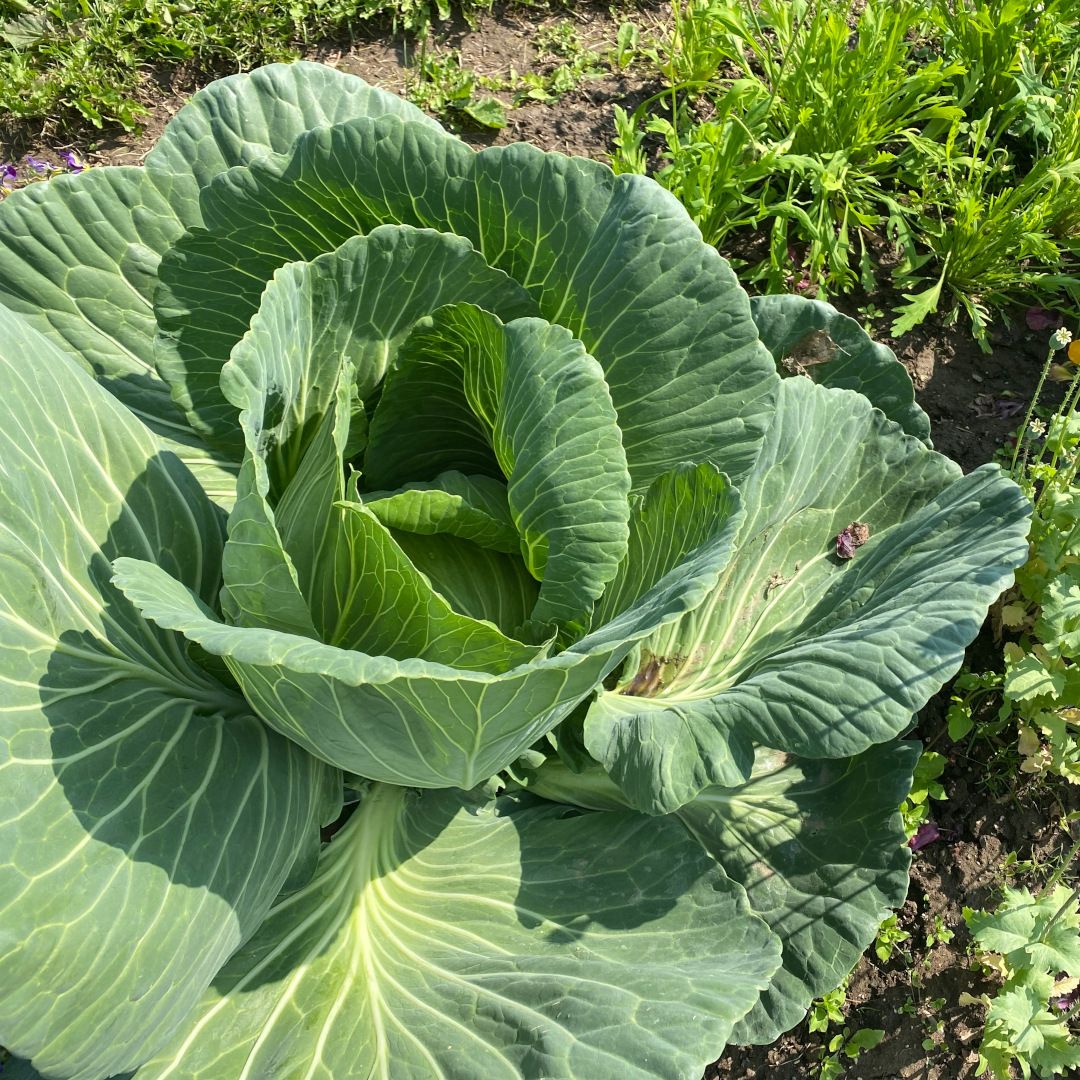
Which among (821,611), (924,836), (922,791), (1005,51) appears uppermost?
(1005,51)

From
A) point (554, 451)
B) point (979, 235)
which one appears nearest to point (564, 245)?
point (554, 451)

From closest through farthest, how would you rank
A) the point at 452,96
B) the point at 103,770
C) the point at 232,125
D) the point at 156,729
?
1. the point at 103,770
2. the point at 156,729
3. the point at 232,125
4. the point at 452,96

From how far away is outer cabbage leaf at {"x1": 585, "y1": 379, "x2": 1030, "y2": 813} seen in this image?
5.55 feet

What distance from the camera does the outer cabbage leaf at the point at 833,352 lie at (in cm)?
258

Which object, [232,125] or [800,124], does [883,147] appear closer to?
[800,124]

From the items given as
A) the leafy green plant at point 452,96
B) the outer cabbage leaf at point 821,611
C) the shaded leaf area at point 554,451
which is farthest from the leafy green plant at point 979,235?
the shaded leaf area at point 554,451

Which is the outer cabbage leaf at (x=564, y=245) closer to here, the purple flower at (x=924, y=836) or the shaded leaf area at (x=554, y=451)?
the shaded leaf area at (x=554, y=451)

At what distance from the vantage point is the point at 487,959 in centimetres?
187

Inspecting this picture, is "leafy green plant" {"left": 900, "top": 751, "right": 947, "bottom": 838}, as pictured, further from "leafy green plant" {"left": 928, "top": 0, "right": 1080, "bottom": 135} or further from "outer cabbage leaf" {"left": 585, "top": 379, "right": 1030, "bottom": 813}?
"leafy green plant" {"left": 928, "top": 0, "right": 1080, "bottom": 135}

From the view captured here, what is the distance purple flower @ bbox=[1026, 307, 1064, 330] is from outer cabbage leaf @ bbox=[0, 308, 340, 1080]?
3.48 m

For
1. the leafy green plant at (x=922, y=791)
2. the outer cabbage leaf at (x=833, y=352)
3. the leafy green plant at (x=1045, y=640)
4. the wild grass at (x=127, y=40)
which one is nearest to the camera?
the outer cabbage leaf at (x=833, y=352)

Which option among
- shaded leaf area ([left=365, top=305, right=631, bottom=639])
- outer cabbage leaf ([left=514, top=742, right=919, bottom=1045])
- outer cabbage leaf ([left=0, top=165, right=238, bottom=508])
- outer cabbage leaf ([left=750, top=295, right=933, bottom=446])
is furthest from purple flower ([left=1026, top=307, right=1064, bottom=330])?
outer cabbage leaf ([left=0, top=165, right=238, bottom=508])

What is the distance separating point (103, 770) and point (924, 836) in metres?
2.39

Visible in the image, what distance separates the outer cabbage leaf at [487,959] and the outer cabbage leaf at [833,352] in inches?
51.7
